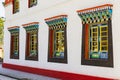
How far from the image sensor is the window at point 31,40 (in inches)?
766

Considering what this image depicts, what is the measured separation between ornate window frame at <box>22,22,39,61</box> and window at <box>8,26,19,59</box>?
192 centimetres

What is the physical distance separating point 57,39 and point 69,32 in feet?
5.69

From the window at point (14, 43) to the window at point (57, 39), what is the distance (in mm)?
5444

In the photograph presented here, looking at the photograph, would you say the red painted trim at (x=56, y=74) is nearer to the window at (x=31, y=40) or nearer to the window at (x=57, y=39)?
the window at (x=57, y=39)

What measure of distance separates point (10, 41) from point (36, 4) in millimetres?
5430

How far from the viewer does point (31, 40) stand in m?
20.7

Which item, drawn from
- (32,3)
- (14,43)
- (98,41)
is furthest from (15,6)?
(98,41)

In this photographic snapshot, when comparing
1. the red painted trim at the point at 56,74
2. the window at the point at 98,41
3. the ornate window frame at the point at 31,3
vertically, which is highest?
the ornate window frame at the point at 31,3

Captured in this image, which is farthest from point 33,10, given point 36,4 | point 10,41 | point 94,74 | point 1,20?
point 1,20

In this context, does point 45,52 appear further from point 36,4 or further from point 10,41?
point 10,41

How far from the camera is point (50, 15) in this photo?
58.1 feet

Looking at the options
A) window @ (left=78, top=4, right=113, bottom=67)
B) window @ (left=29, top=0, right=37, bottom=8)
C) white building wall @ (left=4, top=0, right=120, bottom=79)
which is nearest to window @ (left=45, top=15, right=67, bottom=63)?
white building wall @ (left=4, top=0, right=120, bottom=79)

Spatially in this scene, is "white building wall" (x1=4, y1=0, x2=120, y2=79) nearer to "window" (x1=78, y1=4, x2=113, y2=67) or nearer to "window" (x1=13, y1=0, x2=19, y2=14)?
"window" (x1=78, y1=4, x2=113, y2=67)

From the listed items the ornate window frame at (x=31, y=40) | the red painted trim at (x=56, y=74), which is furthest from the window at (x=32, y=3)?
the red painted trim at (x=56, y=74)
